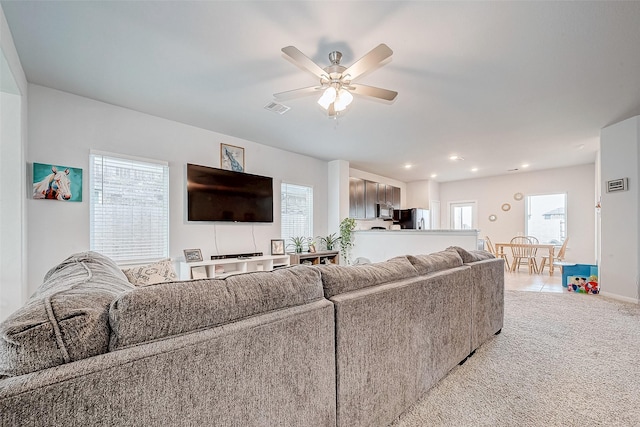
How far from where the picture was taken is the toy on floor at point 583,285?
4.34 metres

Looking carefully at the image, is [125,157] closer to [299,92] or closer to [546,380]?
[299,92]

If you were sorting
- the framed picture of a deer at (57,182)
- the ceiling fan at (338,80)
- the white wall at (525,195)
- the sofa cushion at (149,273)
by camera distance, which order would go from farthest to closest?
the white wall at (525,195) < the framed picture of a deer at (57,182) < the sofa cushion at (149,273) < the ceiling fan at (338,80)

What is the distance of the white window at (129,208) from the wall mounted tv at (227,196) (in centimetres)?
35

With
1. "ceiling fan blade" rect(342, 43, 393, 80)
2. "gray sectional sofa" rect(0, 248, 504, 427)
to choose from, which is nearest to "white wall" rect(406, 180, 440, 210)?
"ceiling fan blade" rect(342, 43, 393, 80)

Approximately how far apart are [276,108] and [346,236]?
3.10 m

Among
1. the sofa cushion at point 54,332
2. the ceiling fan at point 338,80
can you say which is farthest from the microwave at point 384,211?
the sofa cushion at point 54,332

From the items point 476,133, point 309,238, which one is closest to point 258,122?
point 309,238

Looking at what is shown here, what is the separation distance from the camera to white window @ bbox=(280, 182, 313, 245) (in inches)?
206

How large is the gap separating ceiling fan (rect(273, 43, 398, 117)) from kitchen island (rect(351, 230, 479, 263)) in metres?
3.01

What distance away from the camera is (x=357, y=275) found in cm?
148

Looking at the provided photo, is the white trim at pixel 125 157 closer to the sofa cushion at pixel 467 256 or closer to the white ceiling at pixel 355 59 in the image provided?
the white ceiling at pixel 355 59

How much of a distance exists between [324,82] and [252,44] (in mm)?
614

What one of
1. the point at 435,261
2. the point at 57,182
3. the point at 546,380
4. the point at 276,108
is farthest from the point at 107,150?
the point at 546,380

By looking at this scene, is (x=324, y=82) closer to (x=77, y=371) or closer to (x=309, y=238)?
(x=77, y=371)
